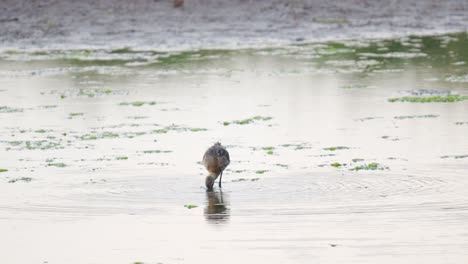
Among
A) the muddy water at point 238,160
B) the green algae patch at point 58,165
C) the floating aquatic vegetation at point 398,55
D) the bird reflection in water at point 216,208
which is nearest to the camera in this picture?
the muddy water at point 238,160

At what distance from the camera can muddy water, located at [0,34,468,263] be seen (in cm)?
1047

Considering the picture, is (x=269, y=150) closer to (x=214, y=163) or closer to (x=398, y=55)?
(x=214, y=163)

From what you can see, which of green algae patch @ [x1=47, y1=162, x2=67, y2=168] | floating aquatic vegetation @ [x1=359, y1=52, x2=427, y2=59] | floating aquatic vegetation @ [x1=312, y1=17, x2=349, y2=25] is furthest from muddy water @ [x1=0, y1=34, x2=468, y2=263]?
floating aquatic vegetation @ [x1=312, y1=17, x2=349, y2=25]

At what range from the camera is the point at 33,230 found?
36.5 feet

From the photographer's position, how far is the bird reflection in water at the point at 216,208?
37.9 feet

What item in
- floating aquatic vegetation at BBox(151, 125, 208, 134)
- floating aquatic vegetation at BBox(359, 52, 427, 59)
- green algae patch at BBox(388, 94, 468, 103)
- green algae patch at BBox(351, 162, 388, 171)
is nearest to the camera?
green algae patch at BBox(351, 162, 388, 171)

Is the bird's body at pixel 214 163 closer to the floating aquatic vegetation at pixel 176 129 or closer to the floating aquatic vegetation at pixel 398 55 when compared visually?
the floating aquatic vegetation at pixel 176 129

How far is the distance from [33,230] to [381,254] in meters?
3.43

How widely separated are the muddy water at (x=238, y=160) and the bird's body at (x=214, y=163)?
162 millimetres

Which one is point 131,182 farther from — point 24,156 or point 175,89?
point 175,89

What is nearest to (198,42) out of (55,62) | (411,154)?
(55,62)

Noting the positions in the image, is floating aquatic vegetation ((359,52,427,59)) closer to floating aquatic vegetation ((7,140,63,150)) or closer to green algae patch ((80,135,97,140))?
green algae patch ((80,135,97,140))

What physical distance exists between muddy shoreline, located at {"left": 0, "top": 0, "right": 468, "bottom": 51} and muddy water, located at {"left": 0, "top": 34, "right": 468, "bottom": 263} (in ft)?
11.2

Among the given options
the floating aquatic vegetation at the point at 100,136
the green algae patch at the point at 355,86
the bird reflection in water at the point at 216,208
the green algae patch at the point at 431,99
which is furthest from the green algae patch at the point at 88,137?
the green algae patch at the point at 355,86
